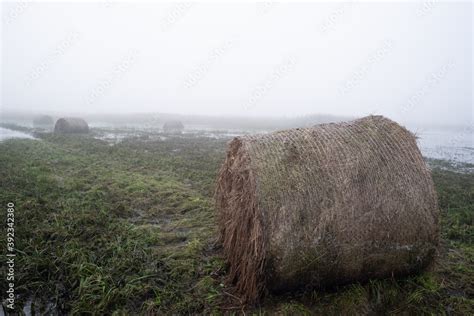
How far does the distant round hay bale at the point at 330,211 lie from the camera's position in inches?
158

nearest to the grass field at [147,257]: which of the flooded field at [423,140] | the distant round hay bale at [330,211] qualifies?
the distant round hay bale at [330,211]

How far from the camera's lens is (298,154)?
4531mm

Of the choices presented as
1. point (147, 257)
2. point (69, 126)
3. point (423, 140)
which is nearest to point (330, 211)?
point (147, 257)

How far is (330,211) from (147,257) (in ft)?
10.3

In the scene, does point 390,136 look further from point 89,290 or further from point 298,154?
point 89,290

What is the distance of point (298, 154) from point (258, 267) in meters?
1.67

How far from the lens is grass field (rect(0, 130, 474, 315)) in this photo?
13.5 feet

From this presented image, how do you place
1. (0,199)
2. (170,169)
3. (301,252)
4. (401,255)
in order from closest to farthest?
(301,252) → (401,255) → (0,199) → (170,169)

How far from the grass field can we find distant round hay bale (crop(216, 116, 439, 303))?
0.32 m

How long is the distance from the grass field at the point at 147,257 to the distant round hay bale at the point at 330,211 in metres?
0.32

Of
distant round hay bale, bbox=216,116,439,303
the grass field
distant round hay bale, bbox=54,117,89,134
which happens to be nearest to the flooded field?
distant round hay bale, bbox=54,117,89,134

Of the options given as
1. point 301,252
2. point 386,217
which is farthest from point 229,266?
point 386,217

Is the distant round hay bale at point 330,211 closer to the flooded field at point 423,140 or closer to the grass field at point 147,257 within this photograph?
the grass field at point 147,257

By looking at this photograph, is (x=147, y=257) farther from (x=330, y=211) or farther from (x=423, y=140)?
(x=423, y=140)
